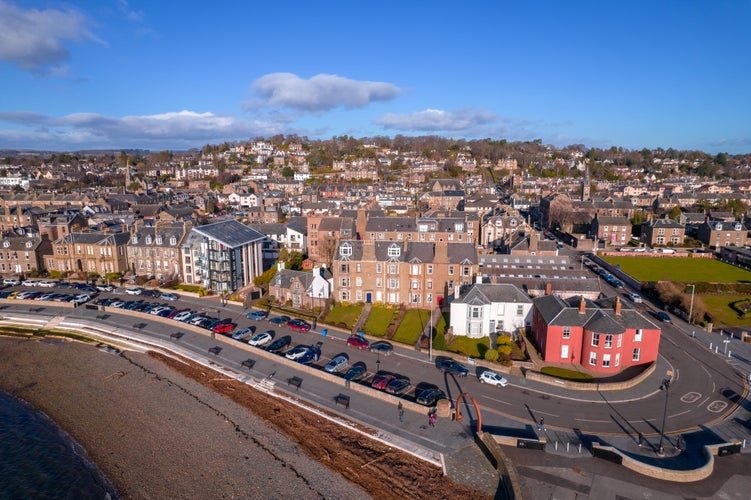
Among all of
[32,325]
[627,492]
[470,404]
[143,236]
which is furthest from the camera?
[143,236]

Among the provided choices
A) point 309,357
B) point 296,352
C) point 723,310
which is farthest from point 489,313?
point 723,310

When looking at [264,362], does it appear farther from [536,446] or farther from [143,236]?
[143,236]

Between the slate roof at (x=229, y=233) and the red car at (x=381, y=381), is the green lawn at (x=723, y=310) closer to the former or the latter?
the red car at (x=381, y=381)

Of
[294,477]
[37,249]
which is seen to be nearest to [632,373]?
[294,477]

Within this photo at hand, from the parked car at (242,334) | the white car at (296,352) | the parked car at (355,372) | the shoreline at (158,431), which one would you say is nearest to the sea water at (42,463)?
the shoreline at (158,431)

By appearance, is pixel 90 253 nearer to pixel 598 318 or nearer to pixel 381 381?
pixel 381 381
